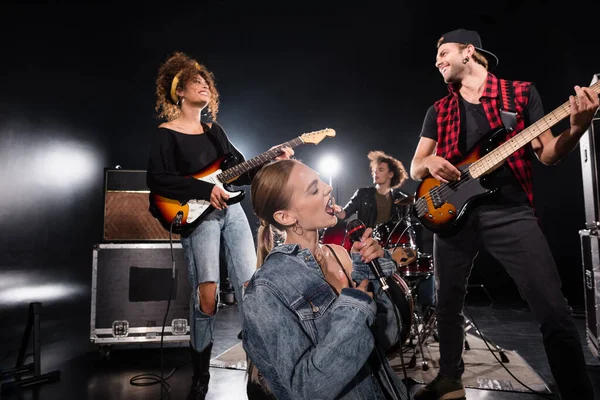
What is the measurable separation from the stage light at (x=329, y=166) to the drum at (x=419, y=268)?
4142 mm

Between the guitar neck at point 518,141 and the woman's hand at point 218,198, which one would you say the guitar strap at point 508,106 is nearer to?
the guitar neck at point 518,141

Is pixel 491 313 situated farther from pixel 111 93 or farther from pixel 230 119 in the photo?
pixel 111 93

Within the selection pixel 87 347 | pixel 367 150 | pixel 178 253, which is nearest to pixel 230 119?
pixel 367 150

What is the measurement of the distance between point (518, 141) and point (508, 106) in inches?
10.2

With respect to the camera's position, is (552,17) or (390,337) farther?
(552,17)

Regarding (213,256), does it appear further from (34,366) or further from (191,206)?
(34,366)

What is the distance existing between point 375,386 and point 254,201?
0.77m

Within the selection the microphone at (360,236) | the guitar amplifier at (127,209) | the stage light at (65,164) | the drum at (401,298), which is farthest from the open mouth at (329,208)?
the stage light at (65,164)

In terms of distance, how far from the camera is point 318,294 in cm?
129

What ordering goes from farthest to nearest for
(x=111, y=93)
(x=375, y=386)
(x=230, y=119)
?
(x=230, y=119), (x=111, y=93), (x=375, y=386)

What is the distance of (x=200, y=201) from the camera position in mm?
2607

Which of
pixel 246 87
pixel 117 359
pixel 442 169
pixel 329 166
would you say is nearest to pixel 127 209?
pixel 117 359

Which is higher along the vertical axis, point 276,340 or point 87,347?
point 276,340

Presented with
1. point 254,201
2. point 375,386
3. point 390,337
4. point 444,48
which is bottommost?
point 375,386
